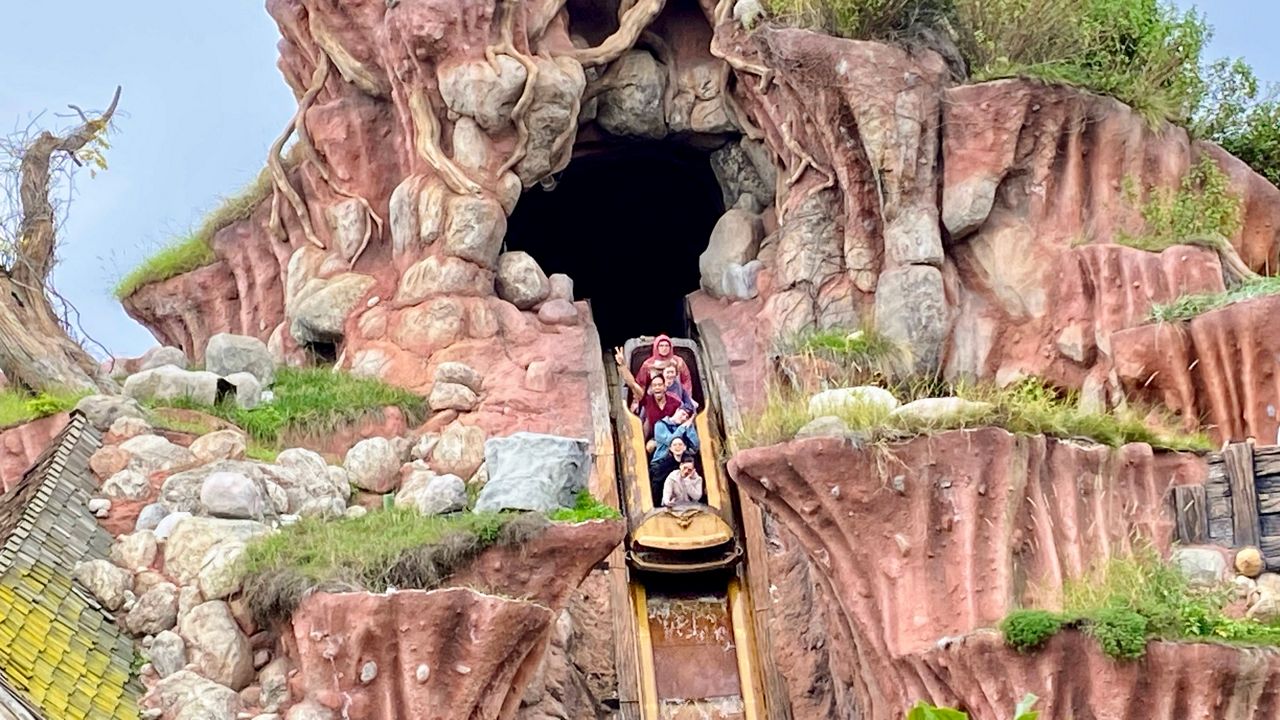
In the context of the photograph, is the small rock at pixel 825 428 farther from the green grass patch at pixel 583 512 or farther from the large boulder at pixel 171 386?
the large boulder at pixel 171 386

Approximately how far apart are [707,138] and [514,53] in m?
2.64

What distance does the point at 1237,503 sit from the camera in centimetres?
1166

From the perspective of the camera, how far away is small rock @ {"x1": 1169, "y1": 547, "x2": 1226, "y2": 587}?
11.2 m

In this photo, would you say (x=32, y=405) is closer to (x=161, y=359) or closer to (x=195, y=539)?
(x=195, y=539)

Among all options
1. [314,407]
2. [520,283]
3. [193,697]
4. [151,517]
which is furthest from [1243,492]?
[520,283]

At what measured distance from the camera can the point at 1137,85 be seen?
623 inches

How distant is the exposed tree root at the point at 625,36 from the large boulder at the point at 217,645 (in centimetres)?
841

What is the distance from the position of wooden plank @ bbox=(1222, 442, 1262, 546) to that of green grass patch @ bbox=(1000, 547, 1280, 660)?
1.86 ft

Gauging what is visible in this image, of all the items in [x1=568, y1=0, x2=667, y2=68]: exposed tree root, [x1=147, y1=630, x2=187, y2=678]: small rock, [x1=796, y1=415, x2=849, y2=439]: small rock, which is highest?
[x1=568, y1=0, x2=667, y2=68]: exposed tree root

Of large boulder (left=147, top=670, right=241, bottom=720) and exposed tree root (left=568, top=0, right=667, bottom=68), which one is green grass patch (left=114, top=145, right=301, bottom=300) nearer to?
exposed tree root (left=568, top=0, right=667, bottom=68)

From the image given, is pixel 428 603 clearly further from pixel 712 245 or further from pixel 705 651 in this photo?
pixel 712 245

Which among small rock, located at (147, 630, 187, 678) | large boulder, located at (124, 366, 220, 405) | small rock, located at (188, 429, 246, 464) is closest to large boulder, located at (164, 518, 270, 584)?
small rock, located at (147, 630, 187, 678)

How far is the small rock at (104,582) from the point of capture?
11.5 m

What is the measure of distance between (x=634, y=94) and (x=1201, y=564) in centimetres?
908
